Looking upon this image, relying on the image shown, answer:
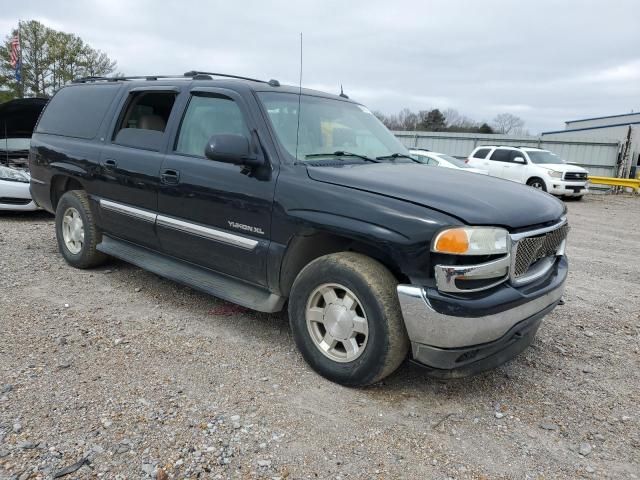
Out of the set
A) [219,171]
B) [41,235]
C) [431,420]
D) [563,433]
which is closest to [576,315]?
[563,433]

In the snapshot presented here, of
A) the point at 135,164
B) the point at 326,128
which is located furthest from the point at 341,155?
the point at 135,164

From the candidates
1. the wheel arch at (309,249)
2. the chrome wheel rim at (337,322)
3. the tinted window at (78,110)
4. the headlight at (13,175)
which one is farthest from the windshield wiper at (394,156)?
the headlight at (13,175)

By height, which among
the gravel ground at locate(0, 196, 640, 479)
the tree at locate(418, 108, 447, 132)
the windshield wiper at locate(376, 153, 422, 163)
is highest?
the tree at locate(418, 108, 447, 132)

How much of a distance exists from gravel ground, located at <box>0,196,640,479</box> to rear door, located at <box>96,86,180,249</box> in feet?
2.28

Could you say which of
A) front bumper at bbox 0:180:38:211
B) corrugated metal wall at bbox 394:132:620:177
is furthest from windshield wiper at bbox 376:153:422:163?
corrugated metal wall at bbox 394:132:620:177

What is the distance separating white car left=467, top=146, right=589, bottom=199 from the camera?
52.9 feet

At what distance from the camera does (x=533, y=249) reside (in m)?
2.97

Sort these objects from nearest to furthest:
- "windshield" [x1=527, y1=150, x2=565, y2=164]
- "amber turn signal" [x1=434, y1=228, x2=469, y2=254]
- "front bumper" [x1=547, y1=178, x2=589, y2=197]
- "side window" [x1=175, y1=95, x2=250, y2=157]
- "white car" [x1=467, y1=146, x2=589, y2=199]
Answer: "amber turn signal" [x1=434, y1=228, x2=469, y2=254]
"side window" [x1=175, y1=95, x2=250, y2=157]
"front bumper" [x1=547, y1=178, x2=589, y2=197]
"white car" [x1=467, y1=146, x2=589, y2=199]
"windshield" [x1=527, y1=150, x2=565, y2=164]

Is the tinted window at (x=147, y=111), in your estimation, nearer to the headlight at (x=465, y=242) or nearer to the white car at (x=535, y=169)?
the headlight at (x=465, y=242)

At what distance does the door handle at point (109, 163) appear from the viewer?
4402mm

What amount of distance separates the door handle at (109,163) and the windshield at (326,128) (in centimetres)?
164

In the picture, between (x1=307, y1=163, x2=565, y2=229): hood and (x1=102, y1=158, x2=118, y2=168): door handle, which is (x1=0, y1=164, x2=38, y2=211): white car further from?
(x1=307, y1=163, x2=565, y2=229): hood

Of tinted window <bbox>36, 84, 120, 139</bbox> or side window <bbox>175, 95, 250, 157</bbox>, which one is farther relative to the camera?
tinted window <bbox>36, 84, 120, 139</bbox>

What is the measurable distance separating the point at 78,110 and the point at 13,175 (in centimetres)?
418
